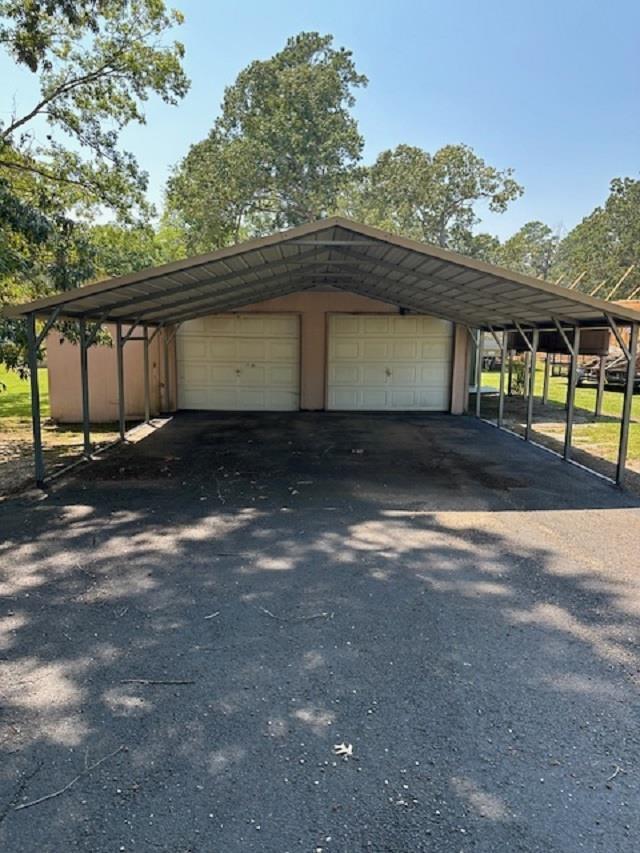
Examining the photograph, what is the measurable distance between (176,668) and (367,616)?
1.22 meters

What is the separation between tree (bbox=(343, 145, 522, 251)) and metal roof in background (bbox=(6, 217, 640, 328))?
21.0 meters

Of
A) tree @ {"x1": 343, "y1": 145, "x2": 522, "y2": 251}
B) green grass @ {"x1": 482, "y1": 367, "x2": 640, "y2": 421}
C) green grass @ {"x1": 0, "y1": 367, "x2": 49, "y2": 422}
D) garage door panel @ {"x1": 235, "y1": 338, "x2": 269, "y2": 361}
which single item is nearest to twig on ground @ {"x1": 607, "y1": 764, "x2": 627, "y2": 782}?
green grass @ {"x1": 0, "y1": 367, "x2": 49, "y2": 422}

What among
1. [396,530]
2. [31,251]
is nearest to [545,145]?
[31,251]

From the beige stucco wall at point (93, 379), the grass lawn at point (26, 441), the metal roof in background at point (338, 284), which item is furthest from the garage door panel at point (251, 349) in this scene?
the grass lawn at point (26, 441)

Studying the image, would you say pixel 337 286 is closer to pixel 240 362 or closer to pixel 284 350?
pixel 284 350

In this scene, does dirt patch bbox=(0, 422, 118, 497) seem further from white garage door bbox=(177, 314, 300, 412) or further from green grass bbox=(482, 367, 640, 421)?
green grass bbox=(482, 367, 640, 421)

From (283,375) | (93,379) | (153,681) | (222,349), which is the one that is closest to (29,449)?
(93,379)

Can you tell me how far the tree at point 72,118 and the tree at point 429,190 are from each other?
20.6 m

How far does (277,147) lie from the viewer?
81.4ft

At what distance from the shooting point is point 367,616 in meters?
3.63

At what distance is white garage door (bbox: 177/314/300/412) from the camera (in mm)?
13492

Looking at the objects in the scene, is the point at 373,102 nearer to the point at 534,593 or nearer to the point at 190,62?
the point at 190,62

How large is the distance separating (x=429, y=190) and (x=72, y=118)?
24.8 metres

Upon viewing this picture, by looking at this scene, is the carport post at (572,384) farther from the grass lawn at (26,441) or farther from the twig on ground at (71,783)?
the twig on ground at (71,783)
